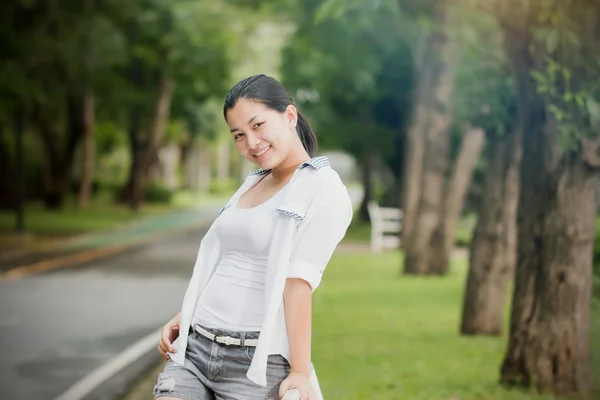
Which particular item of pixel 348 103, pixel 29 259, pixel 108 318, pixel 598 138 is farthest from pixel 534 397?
pixel 348 103

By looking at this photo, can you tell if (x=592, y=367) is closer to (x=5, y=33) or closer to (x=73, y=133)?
(x=5, y=33)

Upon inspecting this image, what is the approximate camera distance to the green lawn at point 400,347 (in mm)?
8250

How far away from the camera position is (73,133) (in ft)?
148

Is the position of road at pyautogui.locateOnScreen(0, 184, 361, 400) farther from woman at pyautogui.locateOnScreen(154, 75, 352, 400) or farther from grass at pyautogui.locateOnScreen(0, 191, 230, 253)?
grass at pyautogui.locateOnScreen(0, 191, 230, 253)

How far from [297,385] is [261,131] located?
76 cm

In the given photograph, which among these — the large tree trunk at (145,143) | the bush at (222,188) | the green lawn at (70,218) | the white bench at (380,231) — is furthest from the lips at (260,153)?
the bush at (222,188)

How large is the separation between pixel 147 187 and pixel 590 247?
50725 millimetres

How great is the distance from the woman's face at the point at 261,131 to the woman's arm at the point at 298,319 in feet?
1.30

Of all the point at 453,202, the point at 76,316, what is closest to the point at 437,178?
the point at 453,202

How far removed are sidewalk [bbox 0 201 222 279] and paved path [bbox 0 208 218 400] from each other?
638 mm

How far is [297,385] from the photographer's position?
327 cm

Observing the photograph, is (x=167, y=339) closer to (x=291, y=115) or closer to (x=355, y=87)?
(x=291, y=115)

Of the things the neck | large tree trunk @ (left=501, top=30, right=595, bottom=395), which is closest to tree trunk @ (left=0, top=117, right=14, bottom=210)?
large tree trunk @ (left=501, top=30, right=595, bottom=395)

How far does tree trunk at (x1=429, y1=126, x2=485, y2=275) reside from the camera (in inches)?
782
